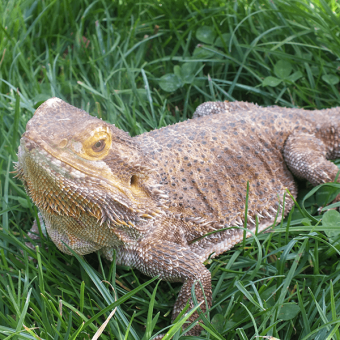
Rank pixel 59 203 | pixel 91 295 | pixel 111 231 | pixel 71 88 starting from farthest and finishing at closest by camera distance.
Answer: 1. pixel 71 88
2. pixel 91 295
3. pixel 111 231
4. pixel 59 203

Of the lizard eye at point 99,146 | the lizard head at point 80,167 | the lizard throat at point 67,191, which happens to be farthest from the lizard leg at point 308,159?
the lizard eye at point 99,146

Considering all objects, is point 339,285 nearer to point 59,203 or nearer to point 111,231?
point 111,231

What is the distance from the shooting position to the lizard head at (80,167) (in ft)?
7.29

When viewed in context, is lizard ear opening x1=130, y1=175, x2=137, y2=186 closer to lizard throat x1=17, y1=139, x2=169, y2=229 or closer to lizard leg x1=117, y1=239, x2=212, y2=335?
lizard throat x1=17, y1=139, x2=169, y2=229

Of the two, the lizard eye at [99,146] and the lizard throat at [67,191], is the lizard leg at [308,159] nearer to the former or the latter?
the lizard throat at [67,191]

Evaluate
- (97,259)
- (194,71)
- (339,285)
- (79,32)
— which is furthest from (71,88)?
(339,285)

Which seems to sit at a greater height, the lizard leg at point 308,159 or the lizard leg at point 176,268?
the lizard leg at point 308,159

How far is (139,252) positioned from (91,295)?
50 cm

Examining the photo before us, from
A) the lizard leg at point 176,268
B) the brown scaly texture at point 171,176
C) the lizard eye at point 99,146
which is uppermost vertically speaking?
the lizard eye at point 99,146

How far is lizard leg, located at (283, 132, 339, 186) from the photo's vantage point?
3.35 meters

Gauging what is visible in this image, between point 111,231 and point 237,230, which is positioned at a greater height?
point 111,231

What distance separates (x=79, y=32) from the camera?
4953mm

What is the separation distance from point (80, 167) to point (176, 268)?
94 cm

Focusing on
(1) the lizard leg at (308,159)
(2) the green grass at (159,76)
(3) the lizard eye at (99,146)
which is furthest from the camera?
(1) the lizard leg at (308,159)
